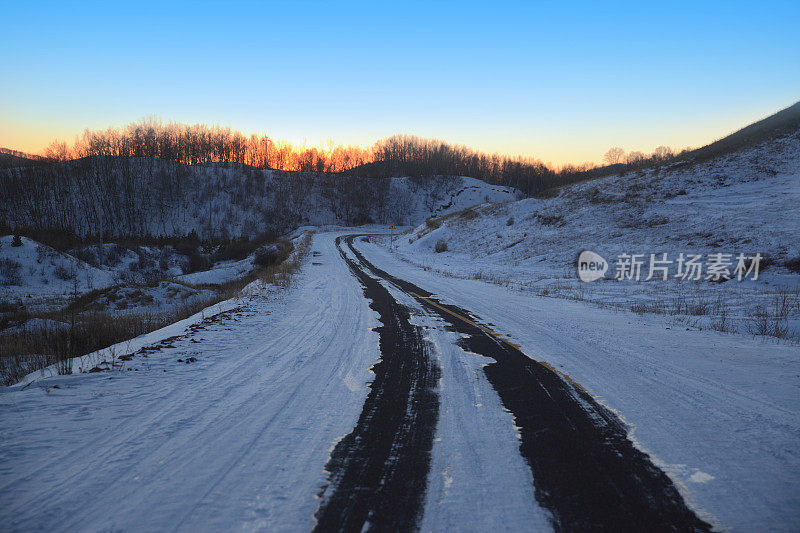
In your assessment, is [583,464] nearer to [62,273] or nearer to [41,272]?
[62,273]

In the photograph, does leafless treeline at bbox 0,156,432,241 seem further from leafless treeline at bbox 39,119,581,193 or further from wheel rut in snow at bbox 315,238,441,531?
wheel rut in snow at bbox 315,238,441,531

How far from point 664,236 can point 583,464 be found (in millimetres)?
20510

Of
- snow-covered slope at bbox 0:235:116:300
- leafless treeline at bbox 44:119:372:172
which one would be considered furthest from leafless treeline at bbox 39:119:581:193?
snow-covered slope at bbox 0:235:116:300

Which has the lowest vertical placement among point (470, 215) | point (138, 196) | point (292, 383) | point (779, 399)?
point (292, 383)

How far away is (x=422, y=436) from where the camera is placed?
2.98 metres

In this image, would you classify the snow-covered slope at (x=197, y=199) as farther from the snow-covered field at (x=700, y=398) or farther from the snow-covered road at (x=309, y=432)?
the snow-covered field at (x=700, y=398)

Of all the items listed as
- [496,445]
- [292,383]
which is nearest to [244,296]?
[292,383]

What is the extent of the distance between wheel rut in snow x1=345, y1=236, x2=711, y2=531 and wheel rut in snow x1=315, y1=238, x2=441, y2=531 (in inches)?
32.4

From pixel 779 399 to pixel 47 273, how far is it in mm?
35913

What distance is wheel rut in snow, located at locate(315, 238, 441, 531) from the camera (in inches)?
81.3

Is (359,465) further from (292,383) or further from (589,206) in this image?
(589,206)

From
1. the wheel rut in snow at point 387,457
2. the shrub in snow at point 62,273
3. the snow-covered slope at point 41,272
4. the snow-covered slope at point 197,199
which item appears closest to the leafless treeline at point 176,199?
the snow-covered slope at point 197,199

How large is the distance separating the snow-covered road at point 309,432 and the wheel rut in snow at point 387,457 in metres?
0.08

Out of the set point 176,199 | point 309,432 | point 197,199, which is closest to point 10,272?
point 309,432
